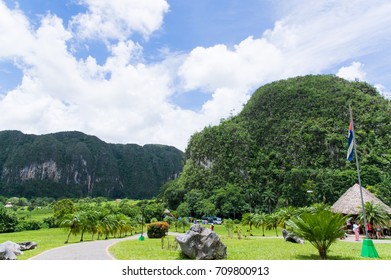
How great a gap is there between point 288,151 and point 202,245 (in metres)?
74.7

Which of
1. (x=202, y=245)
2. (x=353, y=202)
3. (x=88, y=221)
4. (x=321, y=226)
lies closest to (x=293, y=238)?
(x=321, y=226)

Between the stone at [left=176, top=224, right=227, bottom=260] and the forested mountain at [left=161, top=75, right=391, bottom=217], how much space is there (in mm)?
47949

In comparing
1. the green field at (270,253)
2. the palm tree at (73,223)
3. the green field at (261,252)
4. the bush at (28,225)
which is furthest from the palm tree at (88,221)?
the bush at (28,225)

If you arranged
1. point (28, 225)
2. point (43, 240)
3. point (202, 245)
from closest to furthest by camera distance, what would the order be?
point (202, 245), point (43, 240), point (28, 225)

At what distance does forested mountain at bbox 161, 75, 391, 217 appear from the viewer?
6573cm

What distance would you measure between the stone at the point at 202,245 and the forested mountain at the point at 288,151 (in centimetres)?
4795

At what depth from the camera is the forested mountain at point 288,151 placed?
65725 millimetres

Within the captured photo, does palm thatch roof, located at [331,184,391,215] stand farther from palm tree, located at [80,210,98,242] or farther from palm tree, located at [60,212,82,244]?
palm tree, located at [60,212,82,244]

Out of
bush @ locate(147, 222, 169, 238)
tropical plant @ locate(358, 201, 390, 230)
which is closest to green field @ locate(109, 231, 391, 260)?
tropical plant @ locate(358, 201, 390, 230)

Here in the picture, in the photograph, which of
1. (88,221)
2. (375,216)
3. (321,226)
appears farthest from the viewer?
(88,221)

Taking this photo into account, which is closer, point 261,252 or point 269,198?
point 261,252

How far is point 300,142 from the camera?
80.4 meters

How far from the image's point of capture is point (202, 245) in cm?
1234

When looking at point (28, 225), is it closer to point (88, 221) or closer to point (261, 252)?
point (88, 221)
